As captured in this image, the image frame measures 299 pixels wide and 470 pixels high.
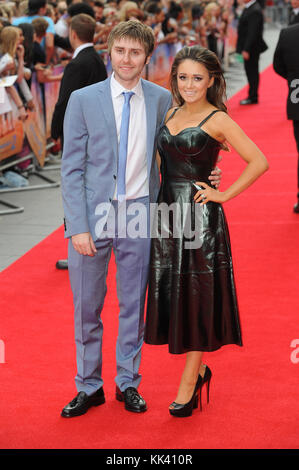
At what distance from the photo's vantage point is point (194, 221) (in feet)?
12.1

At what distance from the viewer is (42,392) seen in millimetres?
4223

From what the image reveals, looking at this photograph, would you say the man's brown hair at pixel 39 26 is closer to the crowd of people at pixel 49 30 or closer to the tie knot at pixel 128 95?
the crowd of people at pixel 49 30

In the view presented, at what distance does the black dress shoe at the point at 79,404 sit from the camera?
392 cm

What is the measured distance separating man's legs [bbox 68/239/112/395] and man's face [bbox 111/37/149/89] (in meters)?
0.78

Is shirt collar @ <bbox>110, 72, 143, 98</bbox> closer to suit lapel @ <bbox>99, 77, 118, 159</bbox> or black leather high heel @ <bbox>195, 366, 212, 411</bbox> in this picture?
suit lapel @ <bbox>99, 77, 118, 159</bbox>

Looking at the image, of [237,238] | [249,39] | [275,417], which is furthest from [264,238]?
[249,39]

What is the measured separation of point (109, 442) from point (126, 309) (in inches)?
25.8

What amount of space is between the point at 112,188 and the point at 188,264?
498 millimetres

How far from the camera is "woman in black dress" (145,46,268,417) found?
11.9ft

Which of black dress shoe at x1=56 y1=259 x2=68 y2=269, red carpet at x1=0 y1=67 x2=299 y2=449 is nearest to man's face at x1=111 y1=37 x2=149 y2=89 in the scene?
red carpet at x1=0 y1=67 x2=299 y2=449

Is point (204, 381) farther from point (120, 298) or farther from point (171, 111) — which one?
point (171, 111)

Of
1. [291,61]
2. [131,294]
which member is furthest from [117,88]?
[291,61]

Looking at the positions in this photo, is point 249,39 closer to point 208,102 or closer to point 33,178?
point 33,178

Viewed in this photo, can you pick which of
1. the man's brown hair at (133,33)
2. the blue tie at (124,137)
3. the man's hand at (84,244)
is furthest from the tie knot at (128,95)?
the man's hand at (84,244)
